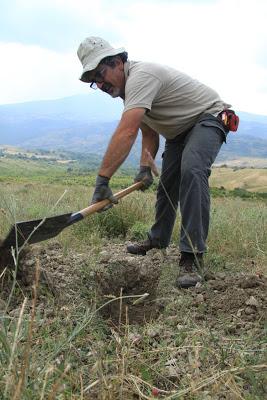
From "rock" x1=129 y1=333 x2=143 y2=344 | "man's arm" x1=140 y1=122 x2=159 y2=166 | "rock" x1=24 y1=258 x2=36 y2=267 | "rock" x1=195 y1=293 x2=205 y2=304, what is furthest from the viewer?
"man's arm" x1=140 y1=122 x2=159 y2=166

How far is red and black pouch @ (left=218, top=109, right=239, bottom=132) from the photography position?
3.63 metres

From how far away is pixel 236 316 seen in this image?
2592mm

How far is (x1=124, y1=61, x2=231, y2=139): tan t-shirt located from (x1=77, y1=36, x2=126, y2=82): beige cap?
0.17 m

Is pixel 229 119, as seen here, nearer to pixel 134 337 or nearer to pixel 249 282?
pixel 249 282

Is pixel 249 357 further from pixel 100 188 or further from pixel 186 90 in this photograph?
pixel 186 90

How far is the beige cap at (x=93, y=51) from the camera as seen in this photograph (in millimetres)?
3278

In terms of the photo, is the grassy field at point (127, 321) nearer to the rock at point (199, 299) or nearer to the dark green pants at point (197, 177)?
the rock at point (199, 299)

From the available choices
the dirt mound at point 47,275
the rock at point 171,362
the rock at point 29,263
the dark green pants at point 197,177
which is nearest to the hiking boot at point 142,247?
the dirt mound at point 47,275

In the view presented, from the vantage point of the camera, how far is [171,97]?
3.56 m

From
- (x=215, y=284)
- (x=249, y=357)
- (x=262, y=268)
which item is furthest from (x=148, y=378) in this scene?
(x=262, y=268)

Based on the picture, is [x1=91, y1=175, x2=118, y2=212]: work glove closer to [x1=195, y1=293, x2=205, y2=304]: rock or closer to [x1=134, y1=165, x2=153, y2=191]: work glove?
[x1=134, y1=165, x2=153, y2=191]: work glove

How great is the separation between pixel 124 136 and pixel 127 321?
1807 millimetres

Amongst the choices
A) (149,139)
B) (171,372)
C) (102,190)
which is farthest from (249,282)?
(149,139)

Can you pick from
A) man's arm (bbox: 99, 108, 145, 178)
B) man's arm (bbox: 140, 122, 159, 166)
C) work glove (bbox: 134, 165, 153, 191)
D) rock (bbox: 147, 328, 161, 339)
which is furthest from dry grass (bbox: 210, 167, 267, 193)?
rock (bbox: 147, 328, 161, 339)
